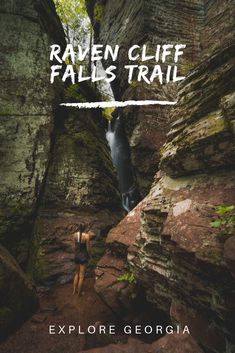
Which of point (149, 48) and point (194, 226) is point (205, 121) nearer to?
point (194, 226)

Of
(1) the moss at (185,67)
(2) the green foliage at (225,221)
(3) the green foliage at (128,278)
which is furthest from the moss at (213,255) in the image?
(1) the moss at (185,67)

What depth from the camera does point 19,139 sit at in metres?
8.43

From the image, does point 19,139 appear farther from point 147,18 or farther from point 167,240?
point 147,18

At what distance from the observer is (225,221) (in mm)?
3074

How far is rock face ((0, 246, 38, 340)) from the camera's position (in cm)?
520

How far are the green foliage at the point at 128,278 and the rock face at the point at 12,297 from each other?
242cm

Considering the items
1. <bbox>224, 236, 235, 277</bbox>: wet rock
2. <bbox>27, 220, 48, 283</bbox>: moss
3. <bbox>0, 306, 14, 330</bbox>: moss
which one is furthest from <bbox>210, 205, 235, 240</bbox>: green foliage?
<bbox>27, 220, 48, 283</bbox>: moss

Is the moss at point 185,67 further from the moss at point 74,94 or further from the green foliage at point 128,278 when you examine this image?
the green foliage at point 128,278

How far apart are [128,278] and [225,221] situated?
3049 mm

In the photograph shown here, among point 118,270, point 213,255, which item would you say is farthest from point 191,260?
point 118,270

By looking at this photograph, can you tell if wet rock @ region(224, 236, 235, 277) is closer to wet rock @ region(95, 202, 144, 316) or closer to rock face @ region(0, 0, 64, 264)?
wet rock @ region(95, 202, 144, 316)

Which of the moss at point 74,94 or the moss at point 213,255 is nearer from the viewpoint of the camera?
the moss at point 213,255

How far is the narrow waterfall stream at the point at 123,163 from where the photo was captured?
Result: 13.2 m

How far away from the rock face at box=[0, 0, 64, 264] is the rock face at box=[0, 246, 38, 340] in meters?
2.25
